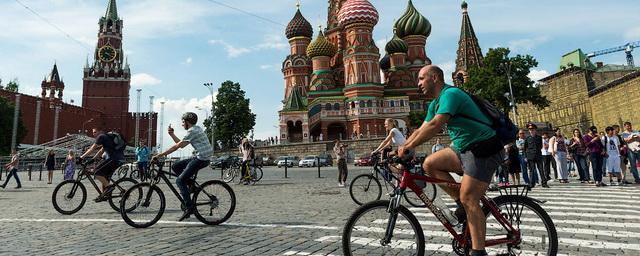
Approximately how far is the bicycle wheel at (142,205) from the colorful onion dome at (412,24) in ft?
204

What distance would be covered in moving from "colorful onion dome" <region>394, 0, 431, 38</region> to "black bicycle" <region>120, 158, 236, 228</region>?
6193 cm

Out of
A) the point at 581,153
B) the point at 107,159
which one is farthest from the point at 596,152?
the point at 107,159

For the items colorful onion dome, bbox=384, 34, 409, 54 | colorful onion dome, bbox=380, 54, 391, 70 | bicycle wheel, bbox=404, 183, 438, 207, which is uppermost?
colorful onion dome, bbox=384, 34, 409, 54

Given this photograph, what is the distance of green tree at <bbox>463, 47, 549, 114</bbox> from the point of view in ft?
137

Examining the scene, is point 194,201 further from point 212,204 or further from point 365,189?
point 365,189

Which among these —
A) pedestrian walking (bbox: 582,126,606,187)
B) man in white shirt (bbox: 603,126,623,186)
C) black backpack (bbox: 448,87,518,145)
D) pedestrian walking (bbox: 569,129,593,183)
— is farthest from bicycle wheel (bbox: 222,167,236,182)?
black backpack (bbox: 448,87,518,145)

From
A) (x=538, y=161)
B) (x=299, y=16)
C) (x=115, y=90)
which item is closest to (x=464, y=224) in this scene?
(x=538, y=161)

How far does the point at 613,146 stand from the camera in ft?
37.1

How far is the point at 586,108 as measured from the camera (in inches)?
2456

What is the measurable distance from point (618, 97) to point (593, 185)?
53127 mm

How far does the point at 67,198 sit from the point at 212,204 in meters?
3.64

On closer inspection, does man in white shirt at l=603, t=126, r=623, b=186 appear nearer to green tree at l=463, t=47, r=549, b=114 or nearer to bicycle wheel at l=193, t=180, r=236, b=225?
bicycle wheel at l=193, t=180, r=236, b=225

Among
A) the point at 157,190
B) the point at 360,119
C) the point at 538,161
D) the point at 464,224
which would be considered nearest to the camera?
the point at 464,224

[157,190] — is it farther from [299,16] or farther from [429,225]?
[299,16]
